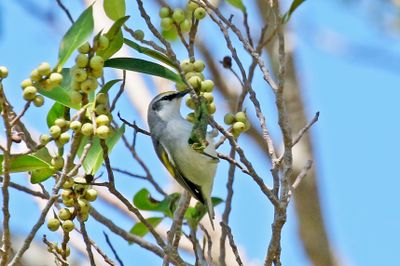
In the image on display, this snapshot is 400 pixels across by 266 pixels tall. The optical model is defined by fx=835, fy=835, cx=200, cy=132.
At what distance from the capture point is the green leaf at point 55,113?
219 cm

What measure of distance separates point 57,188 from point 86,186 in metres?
0.20

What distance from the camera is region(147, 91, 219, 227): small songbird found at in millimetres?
2641

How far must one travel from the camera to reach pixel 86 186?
1994mm

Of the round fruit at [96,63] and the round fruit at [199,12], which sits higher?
the round fruit at [199,12]

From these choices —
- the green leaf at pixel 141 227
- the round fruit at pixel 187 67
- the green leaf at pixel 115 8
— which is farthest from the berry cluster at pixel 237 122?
the green leaf at pixel 141 227

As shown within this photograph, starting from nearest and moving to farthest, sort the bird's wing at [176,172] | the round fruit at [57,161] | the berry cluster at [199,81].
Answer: the round fruit at [57,161] < the berry cluster at [199,81] < the bird's wing at [176,172]

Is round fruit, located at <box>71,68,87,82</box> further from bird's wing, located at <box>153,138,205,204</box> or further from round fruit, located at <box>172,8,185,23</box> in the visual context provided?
bird's wing, located at <box>153,138,205,204</box>

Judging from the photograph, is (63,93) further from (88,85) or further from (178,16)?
(178,16)

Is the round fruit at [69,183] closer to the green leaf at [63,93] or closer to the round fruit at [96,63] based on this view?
the green leaf at [63,93]

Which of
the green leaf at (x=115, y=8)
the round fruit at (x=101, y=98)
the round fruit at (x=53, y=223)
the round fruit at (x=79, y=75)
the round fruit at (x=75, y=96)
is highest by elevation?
the green leaf at (x=115, y=8)

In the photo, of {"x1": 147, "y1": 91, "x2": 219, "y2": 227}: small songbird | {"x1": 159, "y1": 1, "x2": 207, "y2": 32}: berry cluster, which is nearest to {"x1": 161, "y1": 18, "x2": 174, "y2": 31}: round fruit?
{"x1": 159, "y1": 1, "x2": 207, "y2": 32}: berry cluster

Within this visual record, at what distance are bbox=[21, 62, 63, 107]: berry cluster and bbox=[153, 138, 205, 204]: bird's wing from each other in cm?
93

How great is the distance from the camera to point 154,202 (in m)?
2.82

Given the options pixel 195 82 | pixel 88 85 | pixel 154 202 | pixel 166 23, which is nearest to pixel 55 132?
pixel 88 85
